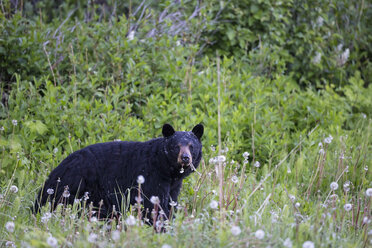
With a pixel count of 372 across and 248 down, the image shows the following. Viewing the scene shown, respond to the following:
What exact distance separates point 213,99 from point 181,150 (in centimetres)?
227

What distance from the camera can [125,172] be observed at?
421cm

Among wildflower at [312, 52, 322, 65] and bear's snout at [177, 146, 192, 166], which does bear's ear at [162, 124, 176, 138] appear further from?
wildflower at [312, 52, 322, 65]

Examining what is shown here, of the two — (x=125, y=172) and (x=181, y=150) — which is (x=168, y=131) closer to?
(x=181, y=150)

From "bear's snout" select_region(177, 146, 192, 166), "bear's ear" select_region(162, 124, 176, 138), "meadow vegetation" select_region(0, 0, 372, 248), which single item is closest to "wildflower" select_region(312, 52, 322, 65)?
"meadow vegetation" select_region(0, 0, 372, 248)

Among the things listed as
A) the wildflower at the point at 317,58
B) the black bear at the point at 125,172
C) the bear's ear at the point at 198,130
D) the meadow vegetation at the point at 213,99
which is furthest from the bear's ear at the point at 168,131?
the wildflower at the point at 317,58

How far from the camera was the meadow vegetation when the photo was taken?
4.30 meters

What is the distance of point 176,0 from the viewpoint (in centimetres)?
800

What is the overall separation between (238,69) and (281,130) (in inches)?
60.2

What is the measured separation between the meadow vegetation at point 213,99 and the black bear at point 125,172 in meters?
0.23

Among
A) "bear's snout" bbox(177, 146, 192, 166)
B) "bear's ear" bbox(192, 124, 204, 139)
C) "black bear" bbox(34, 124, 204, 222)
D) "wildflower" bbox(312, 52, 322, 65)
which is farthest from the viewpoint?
"wildflower" bbox(312, 52, 322, 65)

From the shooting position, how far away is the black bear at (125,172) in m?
4.01


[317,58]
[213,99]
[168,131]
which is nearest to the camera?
[168,131]

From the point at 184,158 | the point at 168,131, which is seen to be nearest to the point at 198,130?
the point at 168,131

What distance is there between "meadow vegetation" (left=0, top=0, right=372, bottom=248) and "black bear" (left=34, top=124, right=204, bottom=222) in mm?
233
